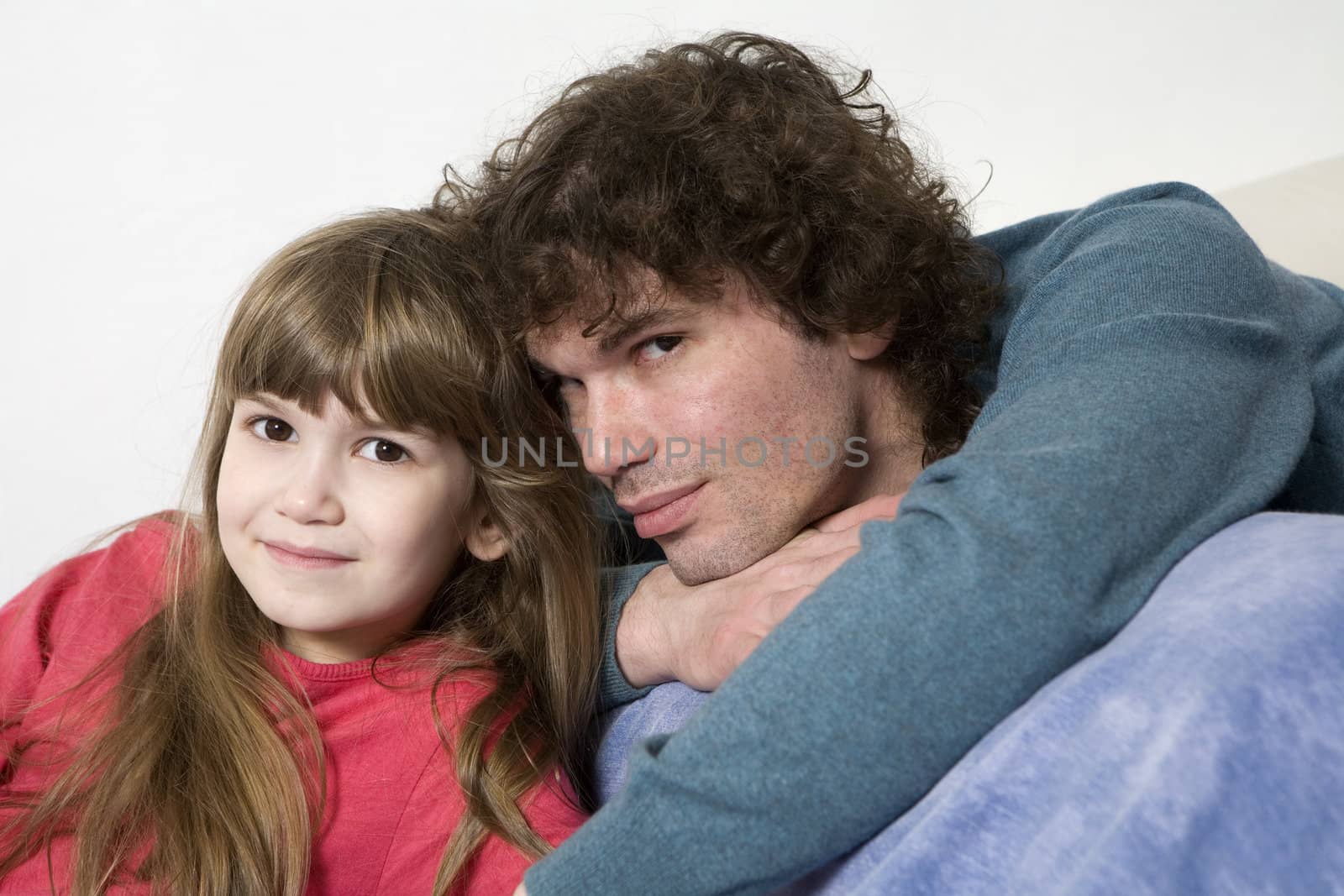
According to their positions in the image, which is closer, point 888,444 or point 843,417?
point 843,417

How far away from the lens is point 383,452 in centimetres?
144

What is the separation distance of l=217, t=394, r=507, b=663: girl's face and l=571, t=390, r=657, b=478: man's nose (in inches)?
6.8

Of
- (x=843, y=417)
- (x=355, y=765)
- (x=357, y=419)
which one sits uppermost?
(x=357, y=419)

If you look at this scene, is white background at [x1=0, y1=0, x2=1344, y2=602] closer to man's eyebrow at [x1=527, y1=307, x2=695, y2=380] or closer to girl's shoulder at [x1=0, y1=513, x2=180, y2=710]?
girl's shoulder at [x1=0, y1=513, x2=180, y2=710]

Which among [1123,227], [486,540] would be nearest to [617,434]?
[486,540]

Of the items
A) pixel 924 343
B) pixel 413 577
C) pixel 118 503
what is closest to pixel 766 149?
pixel 924 343

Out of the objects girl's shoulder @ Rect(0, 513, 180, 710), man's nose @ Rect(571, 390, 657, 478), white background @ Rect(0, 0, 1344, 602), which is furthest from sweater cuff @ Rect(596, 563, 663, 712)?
white background @ Rect(0, 0, 1344, 602)

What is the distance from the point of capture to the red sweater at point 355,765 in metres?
1.38

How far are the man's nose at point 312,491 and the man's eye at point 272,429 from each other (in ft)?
0.22

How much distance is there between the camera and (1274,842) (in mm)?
768

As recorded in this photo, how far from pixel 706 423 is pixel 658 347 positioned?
0.37 ft

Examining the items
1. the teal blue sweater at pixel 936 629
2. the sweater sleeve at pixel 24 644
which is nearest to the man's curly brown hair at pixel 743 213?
the teal blue sweater at pixel 936 629

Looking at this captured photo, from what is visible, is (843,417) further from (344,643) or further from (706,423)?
(344,643)

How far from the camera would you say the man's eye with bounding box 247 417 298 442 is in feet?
4.80
